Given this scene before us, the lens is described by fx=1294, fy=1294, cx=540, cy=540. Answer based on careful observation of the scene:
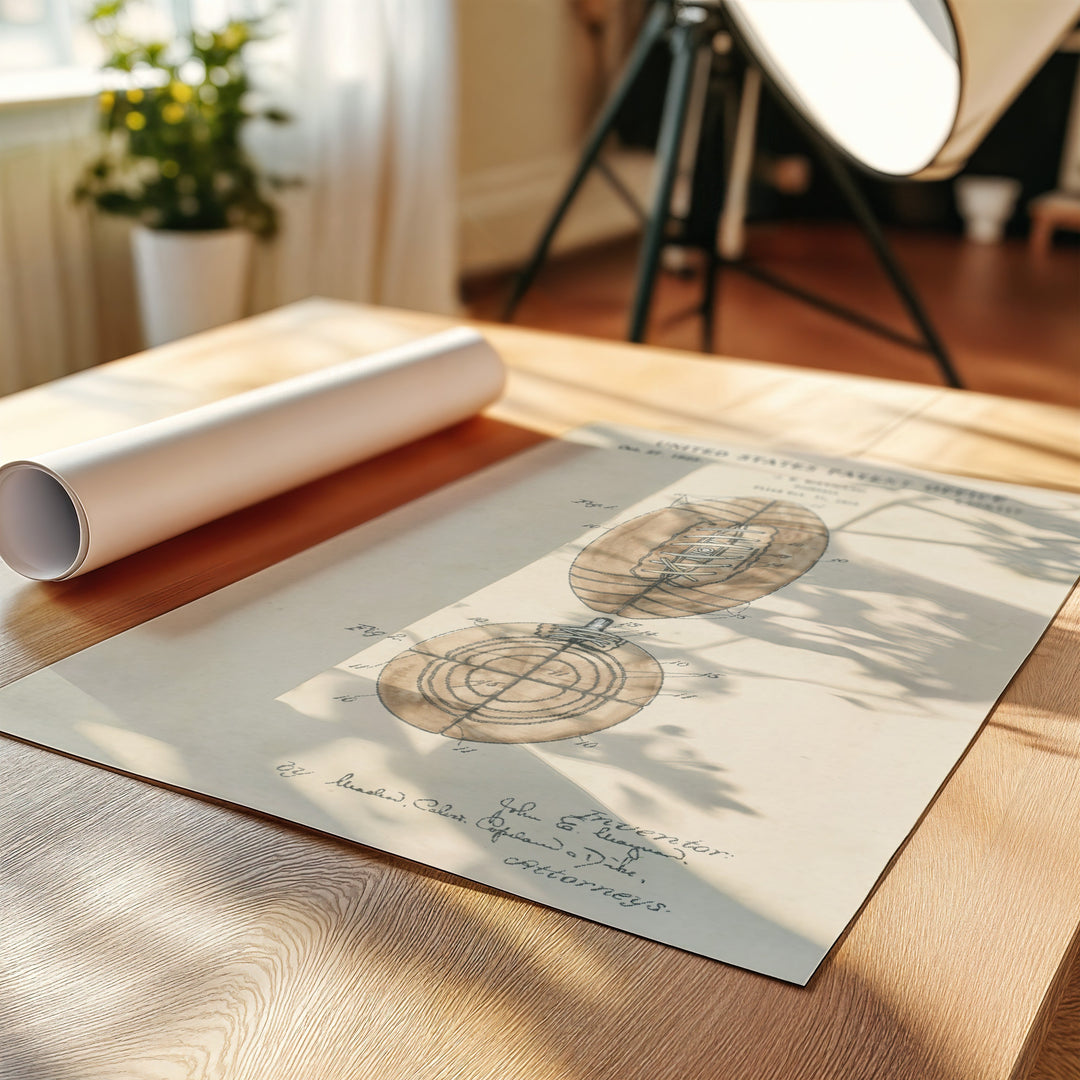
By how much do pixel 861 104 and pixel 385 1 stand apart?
228cm

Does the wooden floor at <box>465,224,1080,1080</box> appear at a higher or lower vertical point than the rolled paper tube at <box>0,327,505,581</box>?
lower

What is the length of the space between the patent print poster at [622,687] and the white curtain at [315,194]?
5.69 feet

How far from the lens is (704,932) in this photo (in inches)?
17.8

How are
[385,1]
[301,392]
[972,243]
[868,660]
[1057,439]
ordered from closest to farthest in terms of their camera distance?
[868,660], [301,392], [1057,439], [385,1], [972,243]

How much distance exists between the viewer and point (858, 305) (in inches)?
134

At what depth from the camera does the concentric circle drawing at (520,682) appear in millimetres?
581

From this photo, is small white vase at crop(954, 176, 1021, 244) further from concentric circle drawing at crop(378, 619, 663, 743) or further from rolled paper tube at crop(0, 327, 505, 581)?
→ concentric circle drawing at crop(378, 619, 663, 743)

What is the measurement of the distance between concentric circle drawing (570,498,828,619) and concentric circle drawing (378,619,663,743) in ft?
0.15

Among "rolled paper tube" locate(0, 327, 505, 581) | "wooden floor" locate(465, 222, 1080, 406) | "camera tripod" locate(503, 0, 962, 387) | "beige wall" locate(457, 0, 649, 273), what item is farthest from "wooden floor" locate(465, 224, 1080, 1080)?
"rolled paper tube" locate(0, 327, 505, 581)

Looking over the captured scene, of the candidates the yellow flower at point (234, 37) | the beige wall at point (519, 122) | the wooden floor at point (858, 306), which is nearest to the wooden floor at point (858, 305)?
the wooden floor at point (858, 306)

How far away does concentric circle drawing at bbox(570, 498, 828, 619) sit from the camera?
0.71m

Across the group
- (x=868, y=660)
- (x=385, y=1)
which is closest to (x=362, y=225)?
(x=385, y=1)

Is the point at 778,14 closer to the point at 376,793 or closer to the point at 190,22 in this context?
the point at 376,793

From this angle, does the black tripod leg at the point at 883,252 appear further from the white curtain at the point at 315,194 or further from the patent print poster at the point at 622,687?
the white curtain at the point at 315,194
